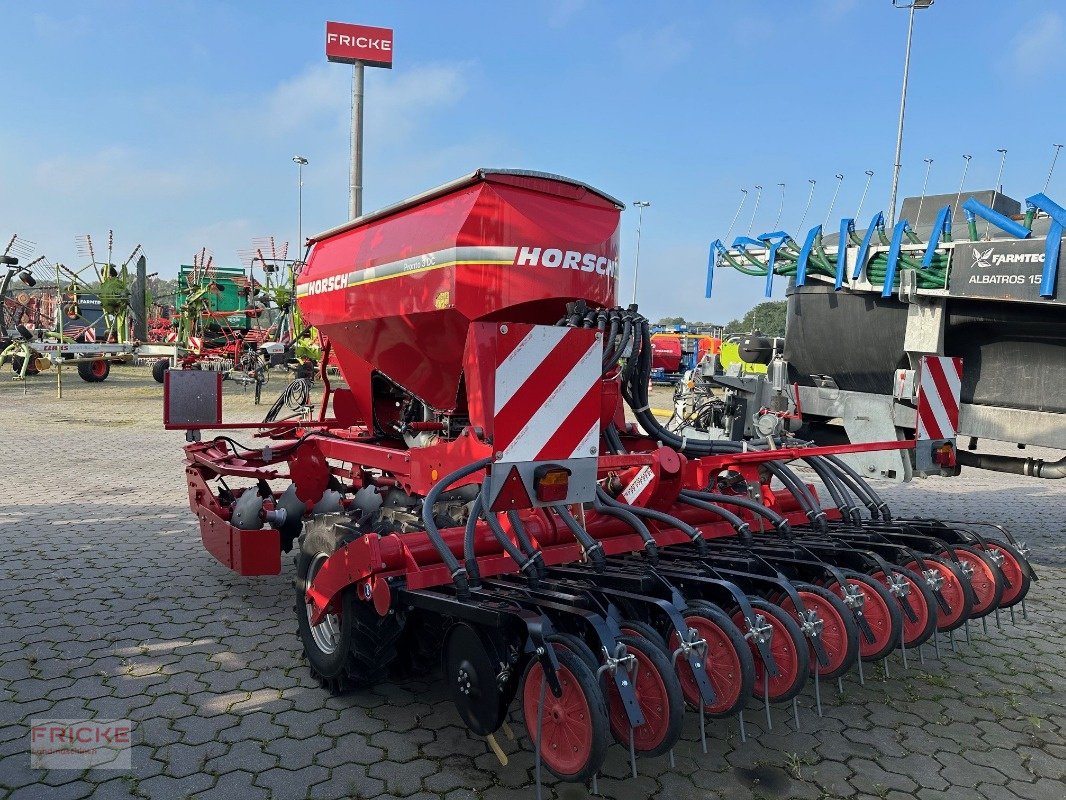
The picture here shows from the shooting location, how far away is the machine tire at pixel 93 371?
21.1 metres

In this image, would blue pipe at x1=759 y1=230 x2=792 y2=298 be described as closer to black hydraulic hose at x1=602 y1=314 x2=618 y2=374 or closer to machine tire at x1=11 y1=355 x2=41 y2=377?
black hydraulic hose at x1=602 y1=314 x2=618 y2=374

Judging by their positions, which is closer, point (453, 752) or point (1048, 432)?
point (453, 752)

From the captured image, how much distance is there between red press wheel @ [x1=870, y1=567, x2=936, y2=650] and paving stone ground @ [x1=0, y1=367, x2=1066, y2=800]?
28 centimetres

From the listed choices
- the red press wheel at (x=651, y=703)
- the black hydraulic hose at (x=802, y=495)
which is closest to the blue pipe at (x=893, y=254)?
the black hydraulic hose at (x=802, y=495)

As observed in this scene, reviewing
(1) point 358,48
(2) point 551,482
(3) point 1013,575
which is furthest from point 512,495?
(1) point 358,48

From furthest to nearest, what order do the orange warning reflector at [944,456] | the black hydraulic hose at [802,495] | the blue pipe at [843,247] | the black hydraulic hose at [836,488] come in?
the blue pipe at [843,247] < the orange warning reflector at [944,456] < the black hydraulic hose at [836,488] < the black hydraulic hose at [802,495]

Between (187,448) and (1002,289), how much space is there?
5476 millimetres

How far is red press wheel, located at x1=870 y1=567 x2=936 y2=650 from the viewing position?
3.40 metres

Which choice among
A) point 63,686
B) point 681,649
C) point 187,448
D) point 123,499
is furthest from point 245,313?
point 681,649

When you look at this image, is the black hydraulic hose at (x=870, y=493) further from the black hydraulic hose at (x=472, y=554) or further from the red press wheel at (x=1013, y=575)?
the black hydraulic hose at (x=472, y=554)

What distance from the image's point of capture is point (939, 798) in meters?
2.70

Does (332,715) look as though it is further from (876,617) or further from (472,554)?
(876,617)

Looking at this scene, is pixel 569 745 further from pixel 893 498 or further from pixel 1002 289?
pixel 893 498

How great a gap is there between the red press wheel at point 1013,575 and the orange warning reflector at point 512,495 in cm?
255
